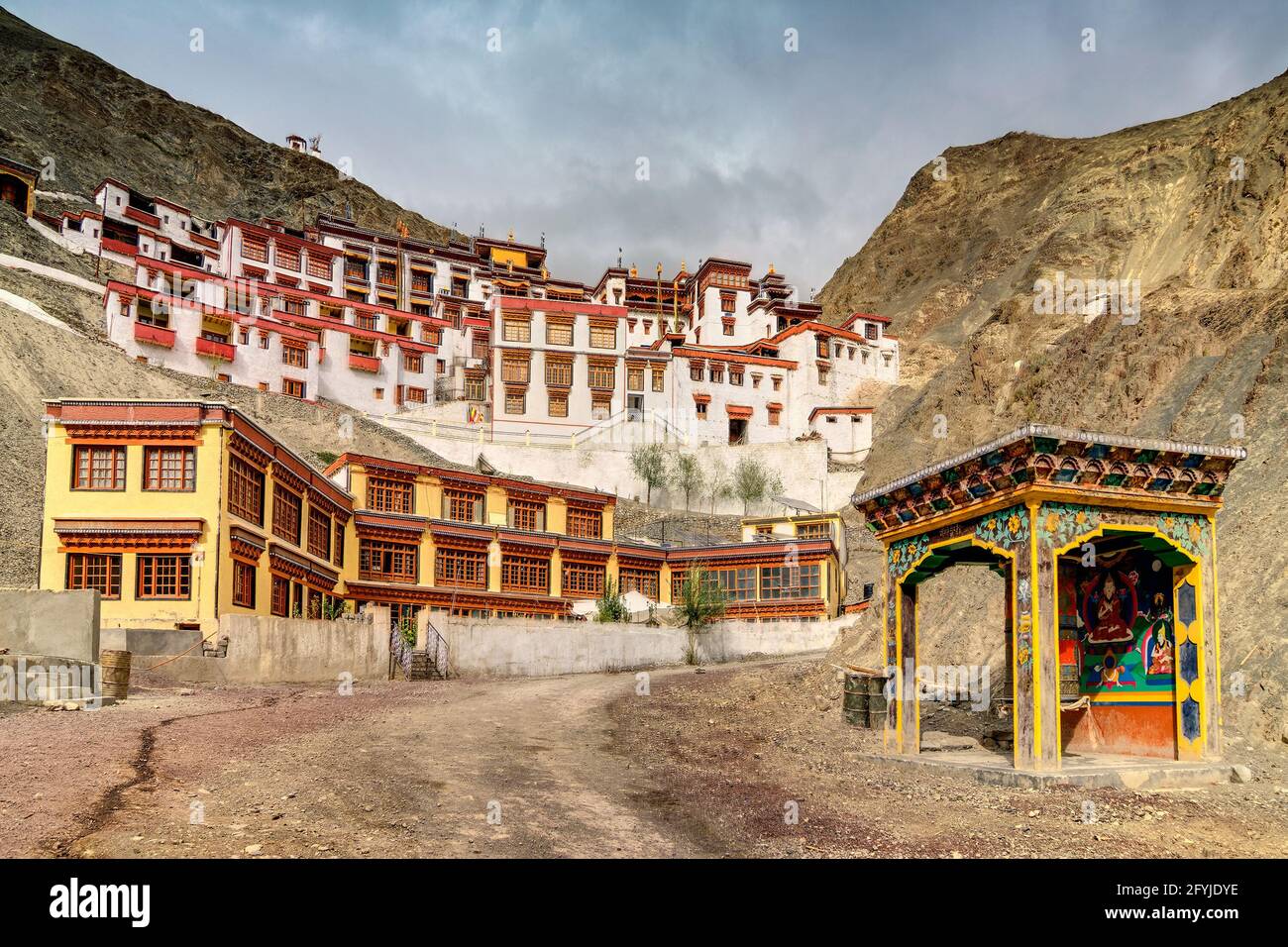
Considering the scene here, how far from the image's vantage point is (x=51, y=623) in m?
23.5

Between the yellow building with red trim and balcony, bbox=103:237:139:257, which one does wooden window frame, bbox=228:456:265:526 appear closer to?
the yellow building with red trim

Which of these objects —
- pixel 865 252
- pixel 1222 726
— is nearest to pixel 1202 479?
pixel 1222 726

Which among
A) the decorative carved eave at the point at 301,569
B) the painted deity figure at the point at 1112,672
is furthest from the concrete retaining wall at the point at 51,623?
the painted deity figure at the point at 1112,672

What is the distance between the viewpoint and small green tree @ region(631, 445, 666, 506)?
243 feet

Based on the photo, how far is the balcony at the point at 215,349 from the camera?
2835 inches

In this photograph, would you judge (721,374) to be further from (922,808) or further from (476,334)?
(922,808)

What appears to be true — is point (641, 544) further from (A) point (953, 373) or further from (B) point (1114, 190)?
(B) point (1114, 190)

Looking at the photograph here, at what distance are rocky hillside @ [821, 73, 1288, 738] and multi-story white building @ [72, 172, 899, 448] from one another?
1116 cm

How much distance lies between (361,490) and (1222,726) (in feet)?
139

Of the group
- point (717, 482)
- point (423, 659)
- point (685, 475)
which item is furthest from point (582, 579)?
point (717, 482)

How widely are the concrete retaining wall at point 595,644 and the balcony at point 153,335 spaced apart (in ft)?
143

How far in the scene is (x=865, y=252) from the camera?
151m

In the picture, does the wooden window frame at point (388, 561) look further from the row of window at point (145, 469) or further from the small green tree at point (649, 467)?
the small green tree at point (649, 467)

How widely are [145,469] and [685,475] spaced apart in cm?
4457
